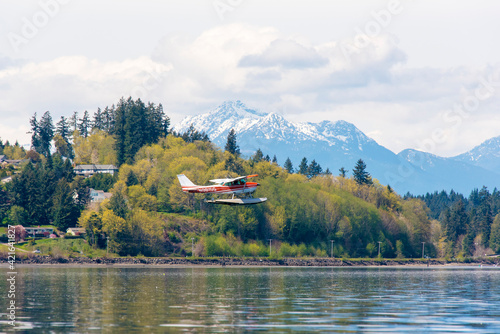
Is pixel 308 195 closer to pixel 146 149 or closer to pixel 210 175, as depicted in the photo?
pixel 210 175

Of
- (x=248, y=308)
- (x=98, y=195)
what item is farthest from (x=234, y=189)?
(x=98, y=195)

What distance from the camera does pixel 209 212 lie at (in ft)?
521

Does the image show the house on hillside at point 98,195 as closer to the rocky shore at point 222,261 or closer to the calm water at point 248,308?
the rocky shore at point 222,261

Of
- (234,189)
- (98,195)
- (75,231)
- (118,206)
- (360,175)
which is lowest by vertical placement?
(75,231)

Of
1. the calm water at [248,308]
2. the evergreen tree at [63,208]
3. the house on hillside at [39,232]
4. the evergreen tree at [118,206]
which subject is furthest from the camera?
the evergreen tree at [63,208]

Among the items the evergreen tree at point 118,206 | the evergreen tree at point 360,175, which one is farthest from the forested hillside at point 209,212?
the evergreen tree at point 360,175

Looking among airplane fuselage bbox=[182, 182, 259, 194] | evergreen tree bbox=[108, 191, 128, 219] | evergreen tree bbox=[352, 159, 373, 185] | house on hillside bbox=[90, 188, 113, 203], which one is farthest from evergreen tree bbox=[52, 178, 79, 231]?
evergreen tree bbox=[352, 159, 373, 185]

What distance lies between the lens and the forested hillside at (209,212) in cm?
14588

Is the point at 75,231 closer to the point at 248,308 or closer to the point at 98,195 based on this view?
the point at 98,195

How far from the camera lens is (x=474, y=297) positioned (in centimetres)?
6294

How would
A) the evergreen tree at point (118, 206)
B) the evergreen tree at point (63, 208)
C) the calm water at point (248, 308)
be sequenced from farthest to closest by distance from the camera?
the evergreen tree at point (63, 208) → the evergreen tree at point (118, 206) → the calm water at point (248, 308)

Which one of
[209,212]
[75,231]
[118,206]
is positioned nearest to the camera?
[118,206]

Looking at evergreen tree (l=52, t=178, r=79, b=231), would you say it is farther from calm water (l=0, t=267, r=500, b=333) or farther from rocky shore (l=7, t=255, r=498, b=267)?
calm water (l=0, t=267, r=500, b=333)

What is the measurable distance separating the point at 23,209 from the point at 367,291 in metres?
105
